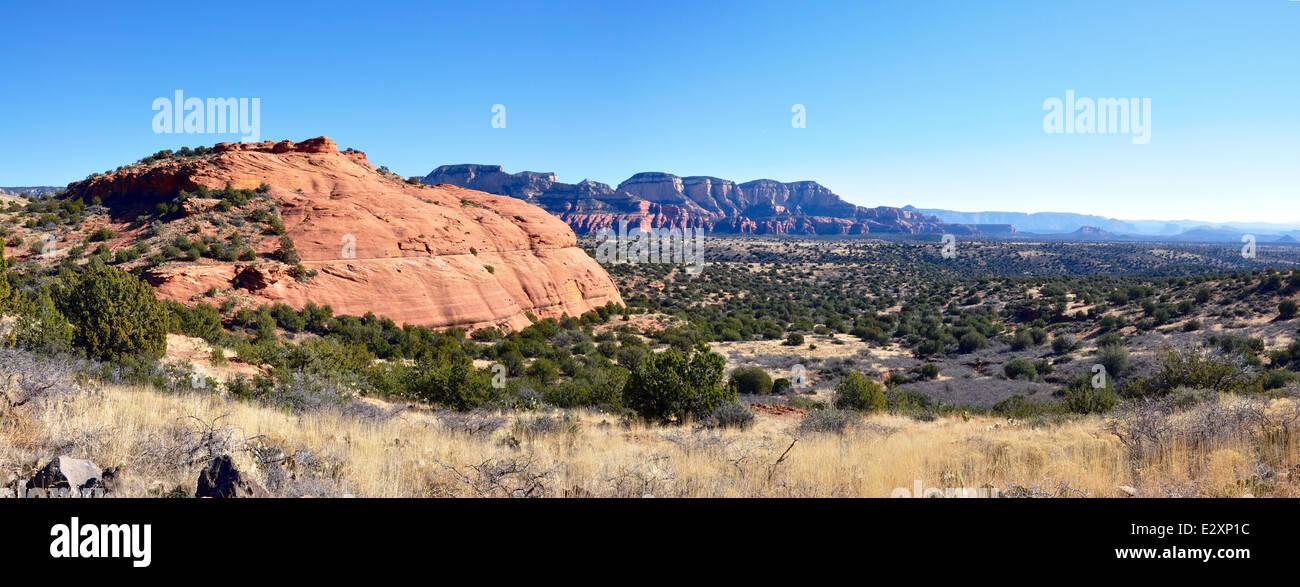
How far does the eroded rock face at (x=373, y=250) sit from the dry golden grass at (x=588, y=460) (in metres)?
19.1

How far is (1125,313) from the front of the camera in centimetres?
2869

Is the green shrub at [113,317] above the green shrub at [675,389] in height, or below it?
above

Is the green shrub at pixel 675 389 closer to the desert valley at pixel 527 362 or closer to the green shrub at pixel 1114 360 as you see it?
the desert valley at pixel 527 362

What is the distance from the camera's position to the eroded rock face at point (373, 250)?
23.4 meters

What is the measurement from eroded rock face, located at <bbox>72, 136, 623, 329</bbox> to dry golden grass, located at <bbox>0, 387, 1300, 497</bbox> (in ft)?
62.8

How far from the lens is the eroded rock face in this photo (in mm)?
23406

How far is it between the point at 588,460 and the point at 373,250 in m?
27.2

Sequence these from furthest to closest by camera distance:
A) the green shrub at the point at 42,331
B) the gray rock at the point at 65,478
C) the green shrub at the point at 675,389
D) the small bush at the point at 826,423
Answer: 1. the green shrub at the point at 675,389
2. the green shrub at the point at 42,331
3. the small bush at the point at 826,423
4. the gray rock at the point at 65,478

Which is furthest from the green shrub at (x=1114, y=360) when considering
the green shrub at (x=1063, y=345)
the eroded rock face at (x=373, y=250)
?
the eroded rock face at (x=373, y=250)

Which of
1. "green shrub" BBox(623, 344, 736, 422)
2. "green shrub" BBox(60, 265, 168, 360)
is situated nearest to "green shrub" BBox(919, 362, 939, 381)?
"green shrub" BBox(623, 344, 736, 422)

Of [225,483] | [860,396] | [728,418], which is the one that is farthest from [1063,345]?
[225,483]
